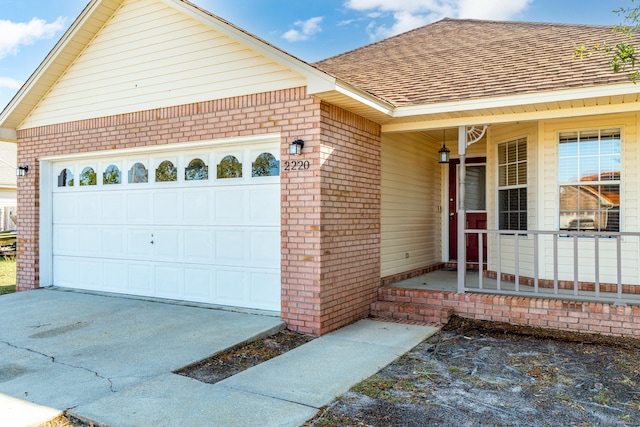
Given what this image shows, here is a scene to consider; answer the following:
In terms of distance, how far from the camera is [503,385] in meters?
4.13

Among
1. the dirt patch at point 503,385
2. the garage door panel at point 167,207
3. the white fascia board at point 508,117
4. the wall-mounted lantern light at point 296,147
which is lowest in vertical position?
the dirt patch at point 503,385

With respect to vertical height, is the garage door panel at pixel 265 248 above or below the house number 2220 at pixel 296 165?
below

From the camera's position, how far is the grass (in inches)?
368

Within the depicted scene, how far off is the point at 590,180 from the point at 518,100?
193 centimetres

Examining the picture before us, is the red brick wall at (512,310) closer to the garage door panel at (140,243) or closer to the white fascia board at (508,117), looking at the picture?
the white fascia board at (508,117)

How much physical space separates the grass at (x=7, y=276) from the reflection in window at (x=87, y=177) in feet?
9.32

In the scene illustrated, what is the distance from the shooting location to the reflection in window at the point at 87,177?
26.6ft

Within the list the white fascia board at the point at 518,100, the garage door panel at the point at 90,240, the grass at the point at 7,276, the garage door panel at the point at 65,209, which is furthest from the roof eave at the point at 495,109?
the grass at the point at 7,276

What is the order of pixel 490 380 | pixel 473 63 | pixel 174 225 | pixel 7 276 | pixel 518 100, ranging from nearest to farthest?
pixel 490 380
pixel 518 100
pixel 174 225
pixel 473 63
pixel 7 276

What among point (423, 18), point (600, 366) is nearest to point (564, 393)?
point (600, 366)

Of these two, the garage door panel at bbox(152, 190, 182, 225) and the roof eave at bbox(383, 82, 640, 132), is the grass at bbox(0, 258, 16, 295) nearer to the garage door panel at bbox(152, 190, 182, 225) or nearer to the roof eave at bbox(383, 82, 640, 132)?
the garage door panel at bbox(152, 190, 182, 225)

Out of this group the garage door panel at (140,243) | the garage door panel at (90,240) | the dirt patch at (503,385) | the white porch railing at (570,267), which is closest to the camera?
the dirt patch at (503,385)

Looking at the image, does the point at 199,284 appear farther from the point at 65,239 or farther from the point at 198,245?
the point at 65,239

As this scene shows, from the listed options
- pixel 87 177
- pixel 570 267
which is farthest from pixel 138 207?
pixel 570 267
